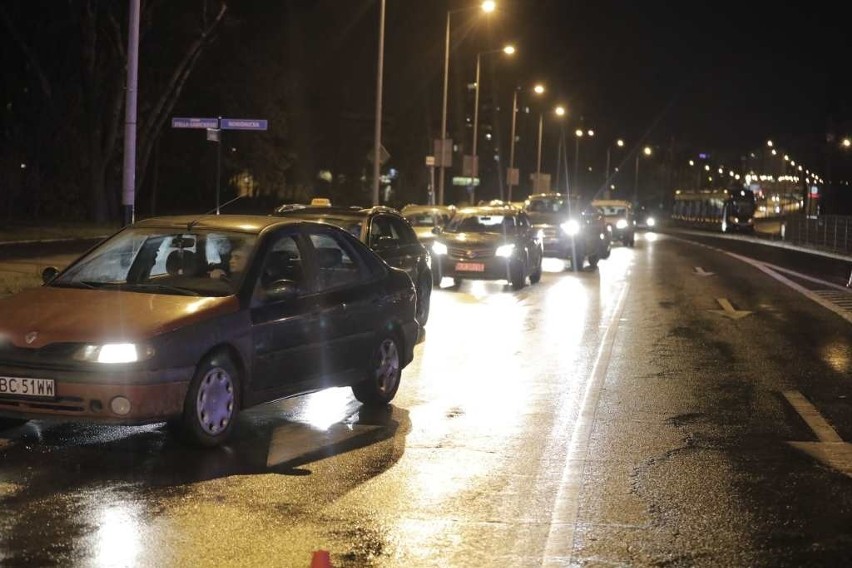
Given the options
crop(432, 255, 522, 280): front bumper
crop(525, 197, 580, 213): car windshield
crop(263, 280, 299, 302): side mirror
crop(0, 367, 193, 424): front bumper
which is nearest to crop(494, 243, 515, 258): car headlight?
crop(432, 255, 522, 280): front bumper

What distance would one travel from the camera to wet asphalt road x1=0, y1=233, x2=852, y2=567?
592cm

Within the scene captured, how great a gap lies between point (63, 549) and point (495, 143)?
8838 cm

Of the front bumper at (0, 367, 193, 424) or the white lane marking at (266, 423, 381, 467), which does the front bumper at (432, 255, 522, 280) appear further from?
the front bumper at (0, 367, 193, 424)

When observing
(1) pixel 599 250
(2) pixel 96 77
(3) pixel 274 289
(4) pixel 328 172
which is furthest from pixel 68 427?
(4) pixel 328 172

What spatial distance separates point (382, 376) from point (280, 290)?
5.71 ft

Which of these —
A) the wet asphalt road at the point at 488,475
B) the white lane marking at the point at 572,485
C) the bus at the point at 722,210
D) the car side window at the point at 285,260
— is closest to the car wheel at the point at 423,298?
the wet asphalt road at the point at 488,475

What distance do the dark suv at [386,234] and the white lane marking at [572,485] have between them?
157 inches

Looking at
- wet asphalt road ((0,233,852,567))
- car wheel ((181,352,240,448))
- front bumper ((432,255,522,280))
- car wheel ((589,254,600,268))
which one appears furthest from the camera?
car wheel ((589,254,600,268))

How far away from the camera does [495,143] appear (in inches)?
3664

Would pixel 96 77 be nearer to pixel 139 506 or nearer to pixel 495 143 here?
pixel 139 506

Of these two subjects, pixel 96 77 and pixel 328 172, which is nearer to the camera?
pixel 96 77

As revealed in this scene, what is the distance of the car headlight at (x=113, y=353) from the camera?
24.8ft

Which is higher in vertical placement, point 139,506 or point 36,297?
point 36,297

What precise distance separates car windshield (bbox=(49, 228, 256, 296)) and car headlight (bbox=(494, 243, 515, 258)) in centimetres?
1528
